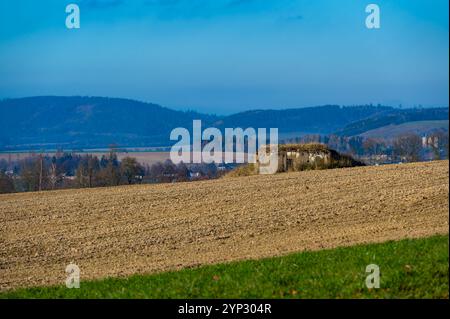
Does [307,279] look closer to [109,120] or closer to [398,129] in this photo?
[398,129]

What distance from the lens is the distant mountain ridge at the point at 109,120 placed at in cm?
12938

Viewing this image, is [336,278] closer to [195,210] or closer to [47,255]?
[47,255]

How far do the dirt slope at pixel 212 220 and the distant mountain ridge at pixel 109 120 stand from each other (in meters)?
88.7

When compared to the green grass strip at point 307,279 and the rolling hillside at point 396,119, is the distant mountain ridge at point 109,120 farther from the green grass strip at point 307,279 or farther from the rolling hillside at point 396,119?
the green grass strip at point 307,279

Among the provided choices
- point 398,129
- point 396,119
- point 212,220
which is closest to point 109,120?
point 396,119

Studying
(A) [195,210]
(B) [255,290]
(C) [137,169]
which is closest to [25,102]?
(C) [137,169]

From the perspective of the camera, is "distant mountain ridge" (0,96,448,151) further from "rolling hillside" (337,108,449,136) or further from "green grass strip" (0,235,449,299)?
"green grass strip" (0,235,449,299)

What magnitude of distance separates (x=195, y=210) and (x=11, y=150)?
120 metres

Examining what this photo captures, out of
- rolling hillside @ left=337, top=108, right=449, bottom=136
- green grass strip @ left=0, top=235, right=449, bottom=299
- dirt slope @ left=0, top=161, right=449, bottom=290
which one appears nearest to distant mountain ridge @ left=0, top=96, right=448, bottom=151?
rolling hillside @ left=337, top=108, right=449, bottom=136

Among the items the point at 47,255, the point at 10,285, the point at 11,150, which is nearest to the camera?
the point at 10,285

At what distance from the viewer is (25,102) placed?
593 feet

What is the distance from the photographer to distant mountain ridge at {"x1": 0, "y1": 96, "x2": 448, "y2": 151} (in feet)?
424

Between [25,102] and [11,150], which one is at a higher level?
[25,102]

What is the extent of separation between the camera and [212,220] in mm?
23062
